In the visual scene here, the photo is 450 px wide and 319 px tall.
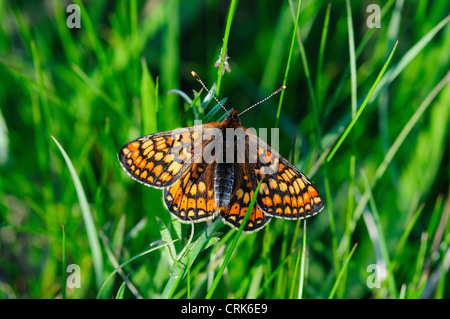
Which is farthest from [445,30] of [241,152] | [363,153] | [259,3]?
[241,152]

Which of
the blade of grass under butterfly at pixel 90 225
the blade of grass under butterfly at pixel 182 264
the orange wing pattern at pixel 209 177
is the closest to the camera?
the blade of grass under butterfly at pixel 182 264

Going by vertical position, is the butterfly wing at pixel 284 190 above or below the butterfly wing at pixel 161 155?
below

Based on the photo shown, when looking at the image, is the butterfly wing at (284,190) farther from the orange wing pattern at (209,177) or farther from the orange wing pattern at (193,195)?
the orange wing pattern at (193,195)

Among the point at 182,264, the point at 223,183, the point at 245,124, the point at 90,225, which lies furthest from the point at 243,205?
the point at 245,124

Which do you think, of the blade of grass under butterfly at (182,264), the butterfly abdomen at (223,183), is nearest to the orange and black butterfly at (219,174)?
the butterfly abdomen at (223,183)

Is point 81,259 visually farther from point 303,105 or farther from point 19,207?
point 303,105

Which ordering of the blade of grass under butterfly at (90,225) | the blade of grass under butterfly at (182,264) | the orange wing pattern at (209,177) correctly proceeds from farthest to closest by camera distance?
the orange wing pattern at (209,177)
the blade of grass under butterfly at (90,225)
the blade of grass under butterfly at (182,264)
